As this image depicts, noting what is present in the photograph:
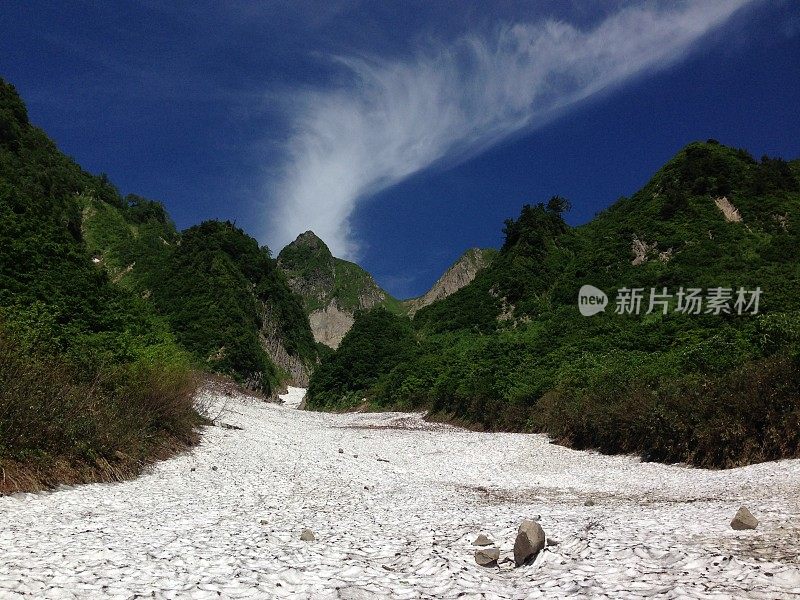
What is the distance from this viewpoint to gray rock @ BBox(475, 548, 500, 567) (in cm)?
518

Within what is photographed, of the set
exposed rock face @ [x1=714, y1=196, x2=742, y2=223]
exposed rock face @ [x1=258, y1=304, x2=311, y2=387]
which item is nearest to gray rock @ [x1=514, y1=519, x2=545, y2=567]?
exposed rock face @ [x1=714, y1=196, x2=742, y2=223]

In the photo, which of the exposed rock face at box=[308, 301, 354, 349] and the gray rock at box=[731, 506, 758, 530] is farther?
the exposed rock face at box=[308, 301, 354, 349]

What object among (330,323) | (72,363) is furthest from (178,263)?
(330,323)

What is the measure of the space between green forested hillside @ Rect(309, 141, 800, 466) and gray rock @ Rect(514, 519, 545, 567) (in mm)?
9895

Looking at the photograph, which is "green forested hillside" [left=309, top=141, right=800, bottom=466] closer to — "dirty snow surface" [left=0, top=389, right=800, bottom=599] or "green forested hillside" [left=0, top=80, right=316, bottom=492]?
"dirty snow surface" [left=0, top=389, right=800, bottom=599]

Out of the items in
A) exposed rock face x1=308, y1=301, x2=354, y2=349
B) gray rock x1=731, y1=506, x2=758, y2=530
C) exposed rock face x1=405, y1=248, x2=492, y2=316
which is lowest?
gray rock x1=731, y1=506, x2=758, y2=530

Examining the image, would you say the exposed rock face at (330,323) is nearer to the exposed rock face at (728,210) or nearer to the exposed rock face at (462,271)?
the exposed rock face at (462,271)

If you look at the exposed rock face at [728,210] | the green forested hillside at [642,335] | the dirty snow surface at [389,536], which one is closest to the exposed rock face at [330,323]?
the green forested hillside at [642,335]

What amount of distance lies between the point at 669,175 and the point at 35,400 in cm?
5643

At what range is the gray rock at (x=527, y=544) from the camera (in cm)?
516

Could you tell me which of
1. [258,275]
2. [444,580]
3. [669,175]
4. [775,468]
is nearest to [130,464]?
[444,580]

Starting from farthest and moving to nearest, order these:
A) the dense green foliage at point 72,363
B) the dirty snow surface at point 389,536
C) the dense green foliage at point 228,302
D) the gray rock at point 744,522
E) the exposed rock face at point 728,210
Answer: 1. the dense green foliage at point 228,302
2. the exposed rock face at point 728,210
3. the dense green foliage at point 72,363
4. the gray rock at point 744,522
5. the dirty snow surface at point 389,536

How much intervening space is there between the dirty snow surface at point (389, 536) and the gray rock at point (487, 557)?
8cm

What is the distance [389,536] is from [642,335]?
92.0ft
